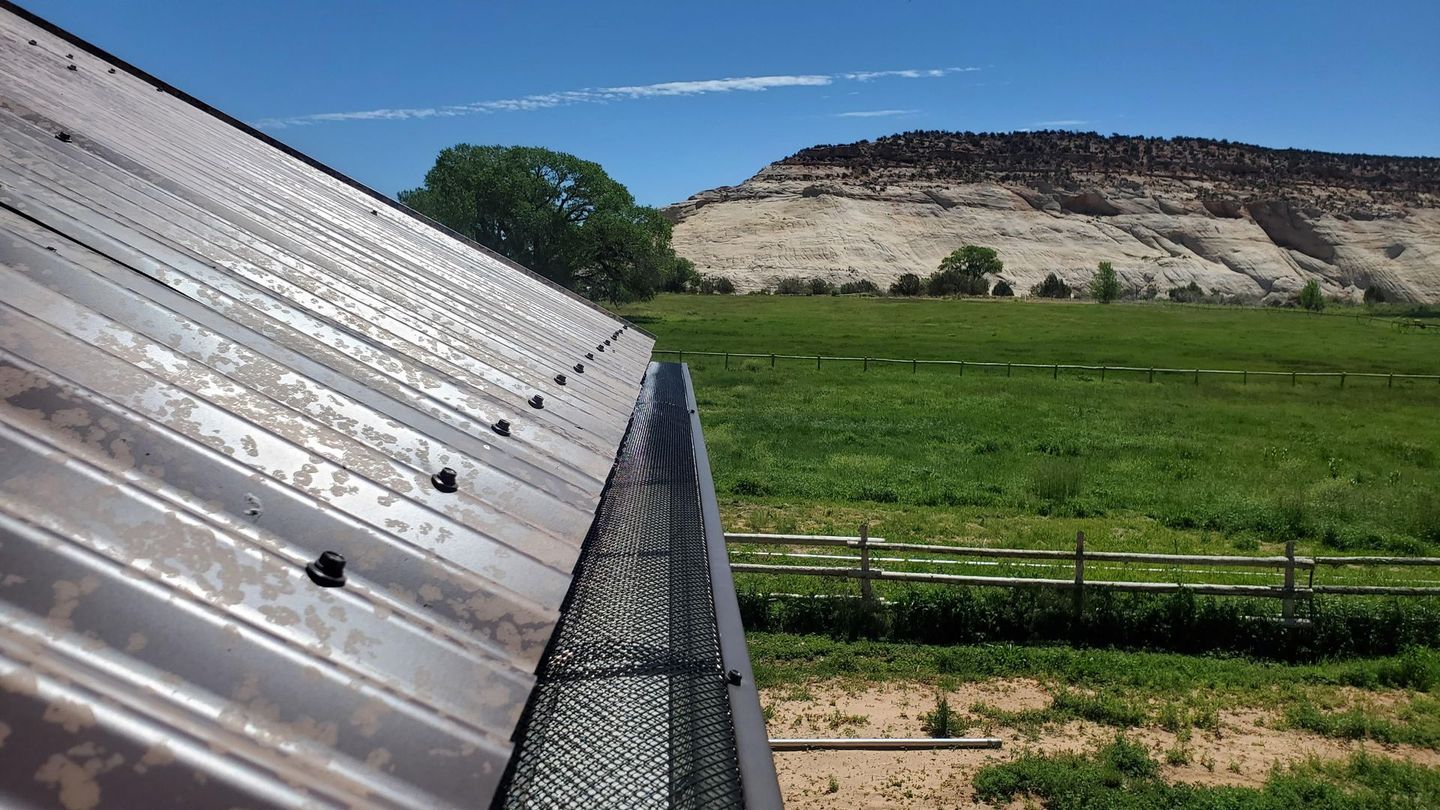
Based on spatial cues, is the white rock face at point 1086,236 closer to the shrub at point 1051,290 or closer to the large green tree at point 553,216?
the shrub at point 1051,290

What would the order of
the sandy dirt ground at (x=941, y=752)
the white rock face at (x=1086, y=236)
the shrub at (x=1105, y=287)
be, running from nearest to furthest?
the sandy dirt ground at (x=941, y=752) → the shrub at (x=1105, y=287) → the white rock face at (x=1086, y=236)

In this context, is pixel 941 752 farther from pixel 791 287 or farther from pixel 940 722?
pixel 791 287

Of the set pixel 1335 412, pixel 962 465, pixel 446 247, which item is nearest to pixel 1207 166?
pixel 1335 412

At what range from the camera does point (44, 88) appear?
6.69 m

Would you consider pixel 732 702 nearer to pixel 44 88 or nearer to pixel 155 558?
pixel 155 558

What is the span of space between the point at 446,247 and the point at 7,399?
28.2 feet

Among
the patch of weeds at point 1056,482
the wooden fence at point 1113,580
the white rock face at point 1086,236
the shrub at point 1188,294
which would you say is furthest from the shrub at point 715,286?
the wooden fence at point 1113,580

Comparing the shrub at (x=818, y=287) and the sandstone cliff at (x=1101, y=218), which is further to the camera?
the sandstone cliff at (x=1101, y=218)

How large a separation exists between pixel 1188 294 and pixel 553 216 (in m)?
75.6

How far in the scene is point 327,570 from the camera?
2135 mm

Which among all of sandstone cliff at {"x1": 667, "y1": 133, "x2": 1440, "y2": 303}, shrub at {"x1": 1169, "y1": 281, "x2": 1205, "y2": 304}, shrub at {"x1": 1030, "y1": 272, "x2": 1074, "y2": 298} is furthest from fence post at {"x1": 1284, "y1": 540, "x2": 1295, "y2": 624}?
shrub at {"x1": 1169, "y1": 281, "x2": 1205, "y2": 304}

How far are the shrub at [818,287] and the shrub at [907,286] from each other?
259 inches

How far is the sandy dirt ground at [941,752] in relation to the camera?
359 inches

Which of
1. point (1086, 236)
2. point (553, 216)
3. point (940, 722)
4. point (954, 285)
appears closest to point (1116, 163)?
point (1086, 236)
